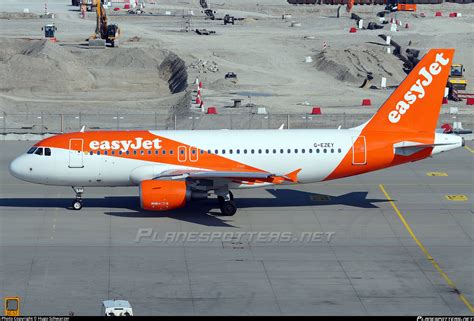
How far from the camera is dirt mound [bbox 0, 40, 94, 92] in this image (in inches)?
4208

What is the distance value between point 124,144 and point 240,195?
28.7ft

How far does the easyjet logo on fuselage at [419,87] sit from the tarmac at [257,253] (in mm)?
5604

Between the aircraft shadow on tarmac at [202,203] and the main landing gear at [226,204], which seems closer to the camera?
the main landing gear at [226,204]

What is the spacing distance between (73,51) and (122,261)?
284 feet

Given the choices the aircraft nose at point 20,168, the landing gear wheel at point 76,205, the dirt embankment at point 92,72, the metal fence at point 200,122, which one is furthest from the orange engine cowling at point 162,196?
the dirt embankment at point 92,72

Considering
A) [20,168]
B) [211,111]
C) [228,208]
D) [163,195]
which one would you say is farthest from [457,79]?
[20,168]

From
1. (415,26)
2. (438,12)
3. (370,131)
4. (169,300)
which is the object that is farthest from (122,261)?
(438,12)

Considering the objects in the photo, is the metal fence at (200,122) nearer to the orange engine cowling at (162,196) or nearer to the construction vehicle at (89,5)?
the orange engine cowling at (162,196)

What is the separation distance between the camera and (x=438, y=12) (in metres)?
182

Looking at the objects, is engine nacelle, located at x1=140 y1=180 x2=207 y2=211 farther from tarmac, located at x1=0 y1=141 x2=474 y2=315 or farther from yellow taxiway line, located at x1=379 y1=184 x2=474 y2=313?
yellow taxiway line, located at x1=379 y1=184 x2=474 y2=313

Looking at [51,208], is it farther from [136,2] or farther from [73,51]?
[136,2]

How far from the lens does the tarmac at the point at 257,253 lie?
4016cm

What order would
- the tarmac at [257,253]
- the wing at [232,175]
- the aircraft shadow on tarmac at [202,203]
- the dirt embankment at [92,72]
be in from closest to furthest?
the tarmac at [257,253], the wing at [232,175], the aircraft shadow on tarmac at [202,203], the dirt embankment at [92,72]

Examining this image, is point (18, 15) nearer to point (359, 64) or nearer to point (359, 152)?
point (359, 64)
